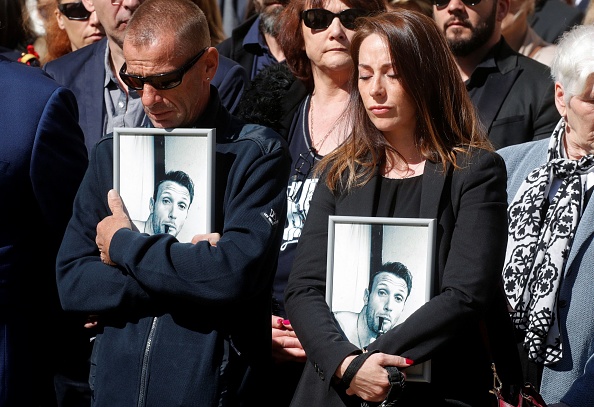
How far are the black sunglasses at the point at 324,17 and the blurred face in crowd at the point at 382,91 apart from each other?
1143 mm

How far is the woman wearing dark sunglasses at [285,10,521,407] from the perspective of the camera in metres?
2.94

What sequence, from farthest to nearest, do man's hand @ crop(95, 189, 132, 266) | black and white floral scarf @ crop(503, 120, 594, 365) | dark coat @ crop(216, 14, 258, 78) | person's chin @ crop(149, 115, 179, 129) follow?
dark coat @ crop(216, 14, 258, 78) → black and white floral scarf @ crop(503, 120, 594, 365) → person's chin @ crop(149, 115, 179, 129) → man's hand @ crop(95, 189, 132, 266)

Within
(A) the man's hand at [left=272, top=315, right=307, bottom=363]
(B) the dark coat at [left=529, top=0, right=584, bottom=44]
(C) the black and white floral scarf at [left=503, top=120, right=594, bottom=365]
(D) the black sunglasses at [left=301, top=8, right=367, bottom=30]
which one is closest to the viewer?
(C) the black and white floral scarf at [left=503, top=120, right=594, bottom=365]

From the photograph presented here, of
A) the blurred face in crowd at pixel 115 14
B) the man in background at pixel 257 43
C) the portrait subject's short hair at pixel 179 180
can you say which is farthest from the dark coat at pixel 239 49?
the portrait subject's short hair at pixel 179 180

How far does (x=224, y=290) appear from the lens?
3.15m

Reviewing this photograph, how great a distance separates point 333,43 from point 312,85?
0.30m

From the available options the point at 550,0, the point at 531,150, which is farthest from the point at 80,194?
the point at 550,0

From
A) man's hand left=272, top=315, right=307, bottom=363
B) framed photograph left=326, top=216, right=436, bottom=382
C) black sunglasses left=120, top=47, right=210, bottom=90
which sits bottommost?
man's hand left=272, top=315, right=307, bottom=363

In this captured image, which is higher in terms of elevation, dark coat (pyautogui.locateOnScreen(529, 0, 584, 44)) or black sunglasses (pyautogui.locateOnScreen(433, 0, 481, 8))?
black sunglasses (pyautogui.locateOnScreen(433, 0, 481, 8))

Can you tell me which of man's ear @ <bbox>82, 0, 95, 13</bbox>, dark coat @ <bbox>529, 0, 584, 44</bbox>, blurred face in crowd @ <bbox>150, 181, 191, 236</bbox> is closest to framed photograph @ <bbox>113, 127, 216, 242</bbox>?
blurred face in crowd @ <bbox>150, 181, 191, 236</bbox>

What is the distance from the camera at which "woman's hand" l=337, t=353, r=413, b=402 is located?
288 cm

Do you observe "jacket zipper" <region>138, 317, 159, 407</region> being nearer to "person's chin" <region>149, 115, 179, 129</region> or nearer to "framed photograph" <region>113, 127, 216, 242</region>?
"framed photograph" <region>113, 127, 216, 242</region>

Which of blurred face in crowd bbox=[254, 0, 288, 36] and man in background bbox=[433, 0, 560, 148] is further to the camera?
blurred face in crowd bbox=[254, 0, 288, 36]

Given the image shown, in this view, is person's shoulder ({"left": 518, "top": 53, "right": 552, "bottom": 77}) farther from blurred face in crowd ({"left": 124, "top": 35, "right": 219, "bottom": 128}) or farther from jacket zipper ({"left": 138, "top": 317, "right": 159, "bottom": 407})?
jacket zipper ({"left": 138, "top": 317, "right": 159, "bottom": 407})
